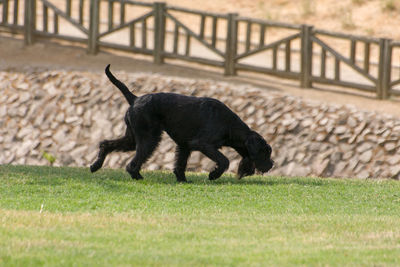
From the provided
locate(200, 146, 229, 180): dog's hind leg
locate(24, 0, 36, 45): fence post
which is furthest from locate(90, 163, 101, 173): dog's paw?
locate(24, 0, 36, 45): fence post

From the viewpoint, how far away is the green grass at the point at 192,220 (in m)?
6.91

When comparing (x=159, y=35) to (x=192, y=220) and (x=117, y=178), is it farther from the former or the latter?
(x=192, y=220)

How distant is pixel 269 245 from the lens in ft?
24.6

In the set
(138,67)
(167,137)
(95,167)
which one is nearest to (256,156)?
(95,167)

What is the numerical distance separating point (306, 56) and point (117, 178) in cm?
781

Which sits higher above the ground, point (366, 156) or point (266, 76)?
point (266, 76)

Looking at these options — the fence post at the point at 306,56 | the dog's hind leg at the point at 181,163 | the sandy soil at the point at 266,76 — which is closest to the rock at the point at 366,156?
the sandy soil at the point at 266,76

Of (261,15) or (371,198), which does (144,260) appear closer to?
(371,198)

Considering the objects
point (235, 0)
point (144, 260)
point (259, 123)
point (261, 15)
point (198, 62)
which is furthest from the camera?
point (235, 0)

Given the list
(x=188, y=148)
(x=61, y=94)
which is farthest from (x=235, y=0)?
(x=188, y=148)

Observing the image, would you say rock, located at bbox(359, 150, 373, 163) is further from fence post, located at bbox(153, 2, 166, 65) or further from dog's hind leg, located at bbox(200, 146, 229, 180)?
fence post, located at bbox(153, 2, 166, 65)

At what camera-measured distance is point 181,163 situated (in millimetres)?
11453

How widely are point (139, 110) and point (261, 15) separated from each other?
69.2 feet

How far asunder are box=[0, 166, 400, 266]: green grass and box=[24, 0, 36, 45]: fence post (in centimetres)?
1040
